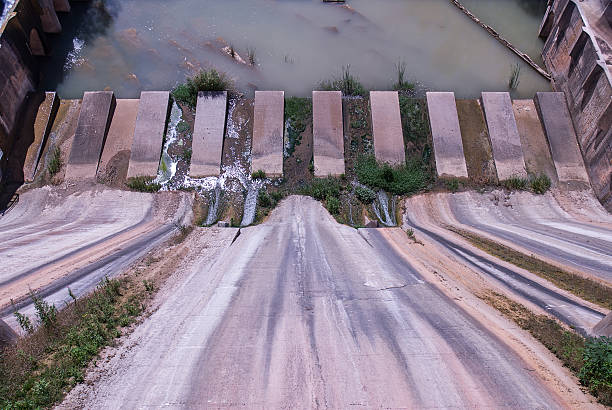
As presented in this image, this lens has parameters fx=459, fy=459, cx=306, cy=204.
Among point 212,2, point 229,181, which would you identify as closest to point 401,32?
point 212,2

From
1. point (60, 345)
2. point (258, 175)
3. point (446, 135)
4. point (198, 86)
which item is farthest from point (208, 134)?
point (60, 345)

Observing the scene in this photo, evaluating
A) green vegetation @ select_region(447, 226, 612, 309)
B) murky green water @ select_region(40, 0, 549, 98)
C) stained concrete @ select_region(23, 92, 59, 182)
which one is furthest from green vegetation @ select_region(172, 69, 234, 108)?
green vegetation @ select_region(447, 226, 612, 309)

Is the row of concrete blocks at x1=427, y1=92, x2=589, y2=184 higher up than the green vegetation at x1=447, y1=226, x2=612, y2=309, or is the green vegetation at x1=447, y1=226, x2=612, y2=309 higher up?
the row of concrete blocks at x1=427, y1=92, x2=589, y2=184

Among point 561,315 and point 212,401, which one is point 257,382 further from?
point 561,315

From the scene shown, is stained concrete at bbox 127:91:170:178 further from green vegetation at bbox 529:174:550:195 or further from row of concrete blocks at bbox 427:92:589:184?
green vegetation at bbox 529:174:550:195

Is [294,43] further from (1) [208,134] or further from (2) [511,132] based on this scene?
(2) [511,132]

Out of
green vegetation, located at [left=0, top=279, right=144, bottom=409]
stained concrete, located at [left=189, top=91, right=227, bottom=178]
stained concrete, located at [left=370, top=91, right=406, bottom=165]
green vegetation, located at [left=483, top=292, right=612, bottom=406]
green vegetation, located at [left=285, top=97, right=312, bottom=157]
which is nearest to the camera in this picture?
green vegetation, located at [left=0, top=279, right=144, bottom=409]
